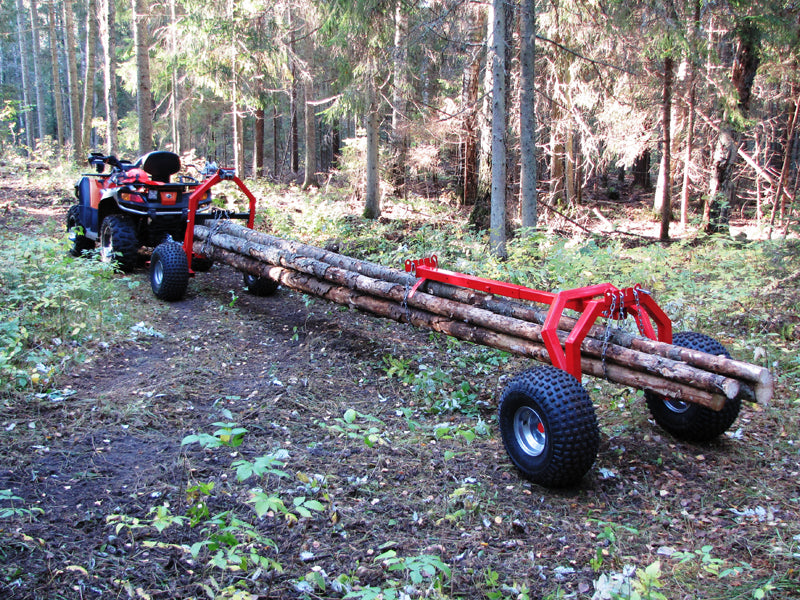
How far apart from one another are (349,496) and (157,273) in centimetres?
590

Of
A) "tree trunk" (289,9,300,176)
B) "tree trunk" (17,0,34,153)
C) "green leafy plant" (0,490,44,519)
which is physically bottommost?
"green leafy plant" (0,490,44,519)

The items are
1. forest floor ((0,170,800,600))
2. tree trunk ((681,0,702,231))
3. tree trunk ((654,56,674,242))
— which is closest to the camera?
forest floor ((0,170,800,600))

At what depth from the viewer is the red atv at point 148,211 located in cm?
846

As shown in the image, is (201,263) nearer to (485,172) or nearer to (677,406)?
(485,172)

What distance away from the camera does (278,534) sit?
3.27 meters

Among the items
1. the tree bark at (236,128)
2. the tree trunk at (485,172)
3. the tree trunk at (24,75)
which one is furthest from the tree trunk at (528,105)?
the tree trunk at (24,75)

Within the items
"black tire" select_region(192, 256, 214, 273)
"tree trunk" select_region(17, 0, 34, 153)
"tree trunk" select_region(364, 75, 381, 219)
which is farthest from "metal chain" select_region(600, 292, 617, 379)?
"tree trunk" select_region(17, 0, 34, 153)

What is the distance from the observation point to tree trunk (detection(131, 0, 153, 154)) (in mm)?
14203

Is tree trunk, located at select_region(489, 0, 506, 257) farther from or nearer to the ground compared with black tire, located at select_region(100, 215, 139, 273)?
farther from the ground

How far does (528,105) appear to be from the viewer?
1034cm

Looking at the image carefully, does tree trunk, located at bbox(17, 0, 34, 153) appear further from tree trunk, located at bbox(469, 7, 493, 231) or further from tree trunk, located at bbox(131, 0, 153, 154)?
tree trunk, located at bbox(469, 7, 493, 231)

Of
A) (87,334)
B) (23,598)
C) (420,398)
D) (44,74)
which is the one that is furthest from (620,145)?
(44,74)

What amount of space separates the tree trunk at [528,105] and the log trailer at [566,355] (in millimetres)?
5495

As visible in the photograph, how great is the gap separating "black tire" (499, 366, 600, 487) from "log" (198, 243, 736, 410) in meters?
0.53
